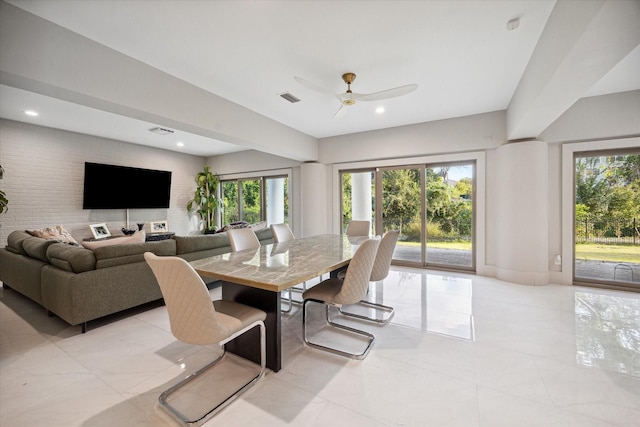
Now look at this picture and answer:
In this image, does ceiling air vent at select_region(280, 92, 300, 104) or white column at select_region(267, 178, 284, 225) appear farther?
white column at select_region(267, 178, 284, 225)

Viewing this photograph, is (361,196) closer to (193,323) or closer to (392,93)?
(392,93)

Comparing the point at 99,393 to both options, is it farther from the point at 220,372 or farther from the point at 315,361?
the point at 315,361

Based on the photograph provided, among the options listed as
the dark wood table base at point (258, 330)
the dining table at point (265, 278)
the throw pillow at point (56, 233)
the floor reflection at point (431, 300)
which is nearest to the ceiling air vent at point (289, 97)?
the dining table at point (265, 278)

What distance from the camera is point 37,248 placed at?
9.27 feet

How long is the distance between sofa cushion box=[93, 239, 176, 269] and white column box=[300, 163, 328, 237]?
9.83 ft

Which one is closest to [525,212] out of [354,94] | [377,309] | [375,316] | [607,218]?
[607,218]

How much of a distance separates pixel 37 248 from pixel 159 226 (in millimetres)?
3681

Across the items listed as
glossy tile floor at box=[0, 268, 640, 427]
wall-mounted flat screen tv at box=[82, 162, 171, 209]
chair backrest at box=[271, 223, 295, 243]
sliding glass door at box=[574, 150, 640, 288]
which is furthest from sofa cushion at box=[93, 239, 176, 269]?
sliding glass door at box=[574, 150, 640, 288]

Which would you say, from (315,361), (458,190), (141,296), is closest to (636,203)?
(458,190)

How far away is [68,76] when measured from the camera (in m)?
2.15

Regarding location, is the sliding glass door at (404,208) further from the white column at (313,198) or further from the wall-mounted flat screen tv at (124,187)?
the wall-mounted flat screen tv at (124,187)

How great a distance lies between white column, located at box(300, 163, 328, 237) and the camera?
5605 mm

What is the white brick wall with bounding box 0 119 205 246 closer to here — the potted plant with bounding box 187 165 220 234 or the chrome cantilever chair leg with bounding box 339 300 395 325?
the potted plant with bounding box 187 165 220 234

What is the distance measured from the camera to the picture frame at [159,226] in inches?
245
